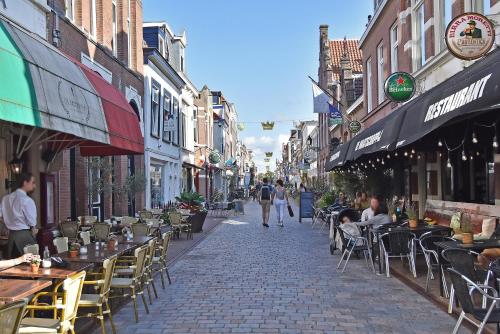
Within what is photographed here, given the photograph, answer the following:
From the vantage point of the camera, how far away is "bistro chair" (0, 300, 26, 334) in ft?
11.4

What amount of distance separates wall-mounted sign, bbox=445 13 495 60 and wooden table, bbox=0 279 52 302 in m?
6.40

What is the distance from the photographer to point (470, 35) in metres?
7.95

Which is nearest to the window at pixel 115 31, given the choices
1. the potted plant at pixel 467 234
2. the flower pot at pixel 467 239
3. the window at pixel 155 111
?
the window at pixel 155 111

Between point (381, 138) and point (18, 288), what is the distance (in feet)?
23.6

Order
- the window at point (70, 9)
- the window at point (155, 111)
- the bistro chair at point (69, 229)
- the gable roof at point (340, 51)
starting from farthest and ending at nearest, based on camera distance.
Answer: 1. the gable roof at point (340, 51)
2. the window at point (155, 111)
3. the window at point (70, 9)
4. the bistro chair at point (69, 229)

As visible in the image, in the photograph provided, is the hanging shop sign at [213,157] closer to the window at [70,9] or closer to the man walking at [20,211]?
the window at [70,9]

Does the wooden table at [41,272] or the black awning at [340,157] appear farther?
the black awning at [340,157]

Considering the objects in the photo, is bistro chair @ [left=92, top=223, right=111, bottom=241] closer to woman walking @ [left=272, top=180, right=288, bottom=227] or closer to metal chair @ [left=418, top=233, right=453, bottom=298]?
metal chair @ [left=418, top=233, right=453, bottom=298]

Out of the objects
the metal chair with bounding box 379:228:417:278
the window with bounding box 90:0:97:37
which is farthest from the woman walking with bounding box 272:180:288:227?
the metal chair with bounding box 379:228:417:278

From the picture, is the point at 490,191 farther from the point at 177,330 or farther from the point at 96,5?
the point at 96,5

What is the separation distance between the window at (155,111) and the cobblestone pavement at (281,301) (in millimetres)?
10956

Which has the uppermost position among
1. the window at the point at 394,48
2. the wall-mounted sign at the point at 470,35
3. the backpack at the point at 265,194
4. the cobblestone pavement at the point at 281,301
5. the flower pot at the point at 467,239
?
the window at the point at 394,48

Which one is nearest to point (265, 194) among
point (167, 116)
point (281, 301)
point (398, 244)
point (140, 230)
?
point (167, 116)

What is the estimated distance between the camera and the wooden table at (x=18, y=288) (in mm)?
4387
